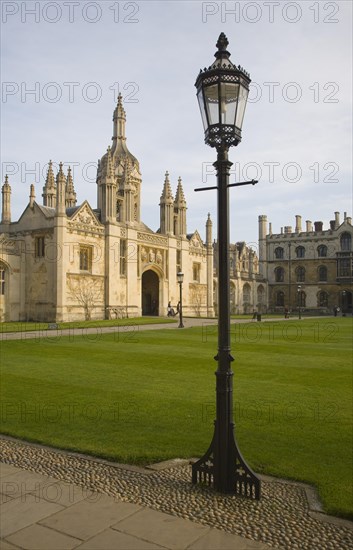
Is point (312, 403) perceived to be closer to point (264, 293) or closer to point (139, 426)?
point (139, 426)

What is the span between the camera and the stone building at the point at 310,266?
2896 inches

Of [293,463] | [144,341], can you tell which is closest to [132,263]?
[144,341]

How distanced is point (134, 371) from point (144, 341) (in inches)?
318

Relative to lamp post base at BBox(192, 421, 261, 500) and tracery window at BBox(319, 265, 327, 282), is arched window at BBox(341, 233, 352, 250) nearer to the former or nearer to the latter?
tracery window at BBox(319, 265, 327, 282)

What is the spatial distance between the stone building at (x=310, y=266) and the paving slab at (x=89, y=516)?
6969 centimetres

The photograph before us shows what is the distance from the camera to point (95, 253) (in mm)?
39125

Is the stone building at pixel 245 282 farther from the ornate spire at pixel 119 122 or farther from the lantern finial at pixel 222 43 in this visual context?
the lantern finial at pixel 222 43

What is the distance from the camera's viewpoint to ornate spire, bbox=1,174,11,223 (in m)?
39.9

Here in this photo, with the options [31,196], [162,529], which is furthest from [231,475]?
[31,196]

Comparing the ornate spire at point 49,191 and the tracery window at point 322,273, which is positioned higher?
the ornate spire at point 49,191

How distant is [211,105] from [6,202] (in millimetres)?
38598

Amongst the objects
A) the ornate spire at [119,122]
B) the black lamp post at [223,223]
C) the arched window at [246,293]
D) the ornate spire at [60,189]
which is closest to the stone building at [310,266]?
the arched window at [246,293]

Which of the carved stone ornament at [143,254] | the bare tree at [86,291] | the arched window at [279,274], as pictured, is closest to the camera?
the bare tree at [86,291]

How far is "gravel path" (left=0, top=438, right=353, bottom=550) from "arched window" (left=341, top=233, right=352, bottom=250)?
73747 mm
